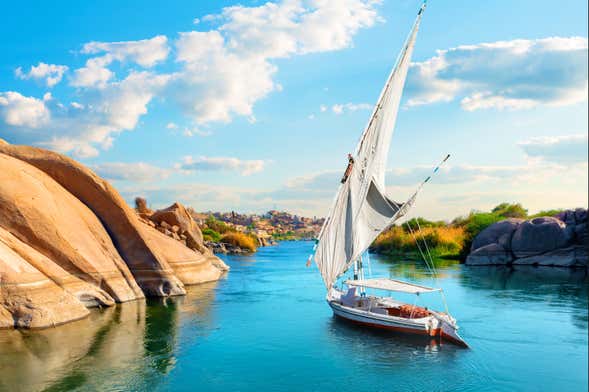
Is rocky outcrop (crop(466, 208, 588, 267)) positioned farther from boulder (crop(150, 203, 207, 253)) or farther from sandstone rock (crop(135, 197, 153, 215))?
sandstone rock (crop(135, 197, 153, 215))

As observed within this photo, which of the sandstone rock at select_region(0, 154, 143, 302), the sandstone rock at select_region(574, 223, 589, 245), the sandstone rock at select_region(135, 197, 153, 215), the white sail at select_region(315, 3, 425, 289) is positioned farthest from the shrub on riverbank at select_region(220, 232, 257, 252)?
the white sail at select_region(315, 3, 425, 289)

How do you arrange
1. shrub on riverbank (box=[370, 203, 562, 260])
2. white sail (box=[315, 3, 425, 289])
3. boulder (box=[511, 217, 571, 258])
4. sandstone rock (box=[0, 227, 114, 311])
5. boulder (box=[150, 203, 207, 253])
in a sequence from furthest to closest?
shrub on riverbank (box=[370, 203, 562, 260]) < boulder (box=[511, 217, 571, 258]) < boulder (box=[150, 203, 207, 253]) < white sail (box=[315, 3, 425, 289]) < sandstone rock (box=[0, 227, 114, 311])

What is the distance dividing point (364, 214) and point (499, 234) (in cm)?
3476

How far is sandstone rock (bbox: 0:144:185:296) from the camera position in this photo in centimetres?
2952

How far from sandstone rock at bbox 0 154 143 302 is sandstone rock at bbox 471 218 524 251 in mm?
40938

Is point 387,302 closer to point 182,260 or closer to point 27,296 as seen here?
point 27,296

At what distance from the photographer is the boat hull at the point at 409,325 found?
19.5m

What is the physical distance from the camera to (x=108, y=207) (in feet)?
98.2

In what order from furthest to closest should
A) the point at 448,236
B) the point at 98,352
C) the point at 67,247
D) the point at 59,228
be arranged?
the point at 448,236, the point at 59,228, the point at 67,247, the point at 98,352

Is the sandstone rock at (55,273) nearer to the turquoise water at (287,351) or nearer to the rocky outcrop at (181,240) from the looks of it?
the turquoise water at (287,351)

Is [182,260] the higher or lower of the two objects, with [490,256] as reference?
higher

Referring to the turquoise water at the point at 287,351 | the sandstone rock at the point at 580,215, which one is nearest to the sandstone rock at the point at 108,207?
the turquoise water at the point at 287,351

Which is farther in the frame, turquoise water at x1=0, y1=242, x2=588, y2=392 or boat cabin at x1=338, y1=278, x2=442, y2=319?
boat cabin at x1=338, y1=278, x2=442, y2=319

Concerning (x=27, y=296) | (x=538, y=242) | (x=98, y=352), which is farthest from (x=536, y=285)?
(x=27, y=296)
